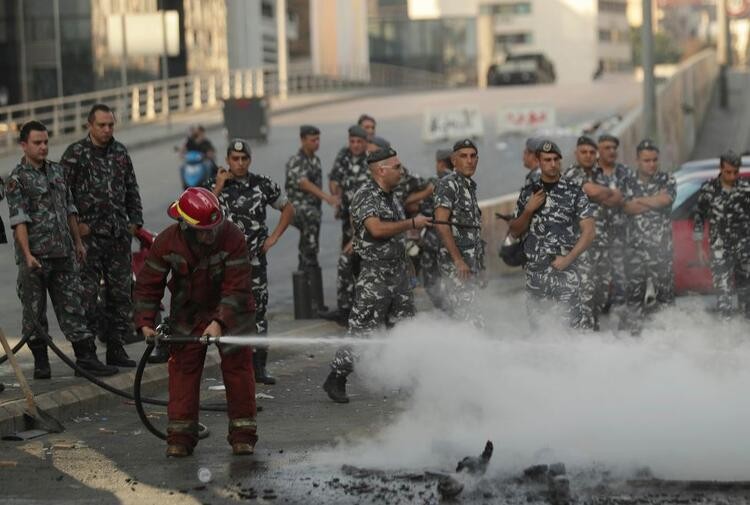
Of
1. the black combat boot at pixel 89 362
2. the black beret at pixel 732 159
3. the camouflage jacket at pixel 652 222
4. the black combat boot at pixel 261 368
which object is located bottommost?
the black combat boot at pixel 261 368

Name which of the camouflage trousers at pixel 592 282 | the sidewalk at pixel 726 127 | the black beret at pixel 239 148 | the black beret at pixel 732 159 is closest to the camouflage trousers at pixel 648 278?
the camouflage trousers at pixel 592 282

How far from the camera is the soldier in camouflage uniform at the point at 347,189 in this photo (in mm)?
13945

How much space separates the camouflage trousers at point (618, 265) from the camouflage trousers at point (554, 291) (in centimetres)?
240

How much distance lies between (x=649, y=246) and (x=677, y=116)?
19886 mm

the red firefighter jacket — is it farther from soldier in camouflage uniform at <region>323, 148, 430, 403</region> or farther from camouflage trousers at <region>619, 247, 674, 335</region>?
camouflage trousers at <region>619, 247, 674, 335</region>

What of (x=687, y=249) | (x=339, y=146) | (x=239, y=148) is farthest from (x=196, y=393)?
(x=339, y=146)

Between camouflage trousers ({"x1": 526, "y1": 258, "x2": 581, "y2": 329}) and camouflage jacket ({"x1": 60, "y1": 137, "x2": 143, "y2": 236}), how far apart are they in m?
2.96

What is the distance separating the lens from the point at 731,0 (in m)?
46.6

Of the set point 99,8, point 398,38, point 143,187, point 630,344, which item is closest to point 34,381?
point 630,344

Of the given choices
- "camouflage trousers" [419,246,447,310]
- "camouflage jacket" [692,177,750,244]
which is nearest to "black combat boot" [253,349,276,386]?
"camouflage trousers" [419,246,447,310]

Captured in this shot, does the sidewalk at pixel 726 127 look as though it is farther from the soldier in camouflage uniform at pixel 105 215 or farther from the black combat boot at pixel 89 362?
the black combat boot at pixel 89 362

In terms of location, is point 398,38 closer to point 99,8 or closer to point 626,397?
point 99,8

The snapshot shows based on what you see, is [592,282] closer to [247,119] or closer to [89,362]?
[89,362]

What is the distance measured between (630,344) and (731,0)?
40.3m
